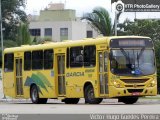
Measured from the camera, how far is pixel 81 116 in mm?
15148

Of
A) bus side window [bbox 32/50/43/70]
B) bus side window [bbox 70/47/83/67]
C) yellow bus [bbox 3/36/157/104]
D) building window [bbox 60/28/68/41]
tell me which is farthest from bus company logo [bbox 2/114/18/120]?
building window [bbox 60/28/68/41]

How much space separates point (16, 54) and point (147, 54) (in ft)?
29.9

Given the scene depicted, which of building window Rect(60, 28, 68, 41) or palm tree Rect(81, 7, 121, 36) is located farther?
building window Rect(60, 28, 68, 41)

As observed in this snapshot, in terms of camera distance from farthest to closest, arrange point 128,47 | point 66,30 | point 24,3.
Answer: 1. point 66,30
2. point 24,3
3. point 128,47

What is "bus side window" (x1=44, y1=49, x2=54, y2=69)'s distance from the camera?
1312 inches

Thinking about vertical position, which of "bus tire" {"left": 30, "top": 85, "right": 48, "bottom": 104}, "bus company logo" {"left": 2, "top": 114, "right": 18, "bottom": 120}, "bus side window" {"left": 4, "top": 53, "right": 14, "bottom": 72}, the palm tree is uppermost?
the palm tree

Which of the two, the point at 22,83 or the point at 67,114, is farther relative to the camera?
the point at 22,83

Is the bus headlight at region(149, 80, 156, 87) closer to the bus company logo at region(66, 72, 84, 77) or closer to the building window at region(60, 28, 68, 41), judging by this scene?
the bus company logo at region(66, 72, 84, 77)

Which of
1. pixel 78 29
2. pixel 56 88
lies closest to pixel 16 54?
pixel 56 88

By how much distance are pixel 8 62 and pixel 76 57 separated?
7.28m

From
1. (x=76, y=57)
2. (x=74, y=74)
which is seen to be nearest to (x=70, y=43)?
(x=76, y=57)

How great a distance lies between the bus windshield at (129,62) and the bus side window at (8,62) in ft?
30.5

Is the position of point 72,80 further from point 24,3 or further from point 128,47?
point 24,3

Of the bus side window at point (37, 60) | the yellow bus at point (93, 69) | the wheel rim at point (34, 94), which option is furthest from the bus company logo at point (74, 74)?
the wheel rim at point (34, 94)
